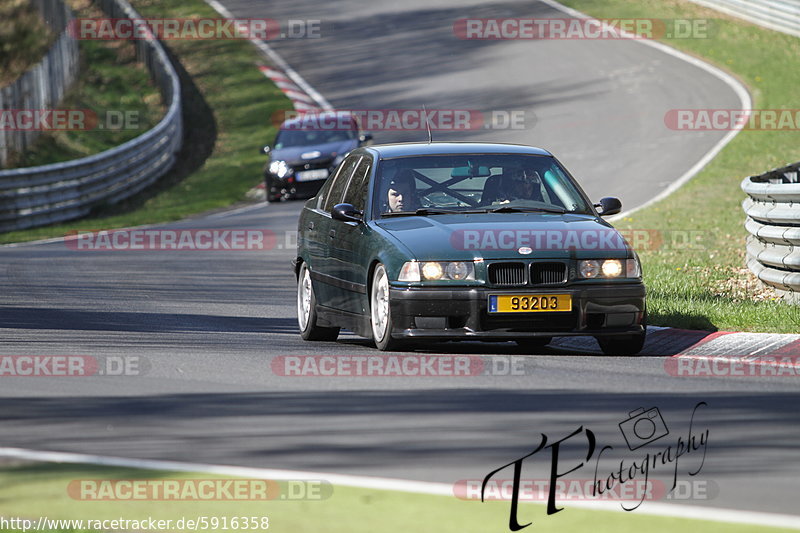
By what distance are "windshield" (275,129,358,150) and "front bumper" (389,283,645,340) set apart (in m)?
19.0

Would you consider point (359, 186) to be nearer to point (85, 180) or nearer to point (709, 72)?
point (85, 180)

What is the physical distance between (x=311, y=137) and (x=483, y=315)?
1953cm

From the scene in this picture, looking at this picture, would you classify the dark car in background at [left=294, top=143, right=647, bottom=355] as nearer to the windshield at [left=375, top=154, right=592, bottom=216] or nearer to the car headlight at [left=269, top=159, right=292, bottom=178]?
the windshield at [left=375, top=154, right=592, bottom=216]

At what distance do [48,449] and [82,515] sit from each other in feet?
4.34

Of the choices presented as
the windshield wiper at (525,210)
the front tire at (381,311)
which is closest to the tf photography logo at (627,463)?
the front tire at (381,311)

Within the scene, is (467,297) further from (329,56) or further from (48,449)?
(329,56)

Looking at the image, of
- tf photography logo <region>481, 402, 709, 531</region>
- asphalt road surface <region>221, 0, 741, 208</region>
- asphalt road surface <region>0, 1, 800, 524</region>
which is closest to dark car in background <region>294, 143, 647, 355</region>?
asphalt road surface <region>0, 1, 800, 524</region>

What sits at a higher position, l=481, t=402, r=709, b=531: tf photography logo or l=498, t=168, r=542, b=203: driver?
l=498, t=168, r=542, b=203: driver

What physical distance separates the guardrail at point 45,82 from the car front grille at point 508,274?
65.8 feet

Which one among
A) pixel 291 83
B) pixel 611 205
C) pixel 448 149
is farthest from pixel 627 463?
pixel 291 83

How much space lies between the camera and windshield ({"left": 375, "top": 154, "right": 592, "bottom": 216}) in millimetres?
10953

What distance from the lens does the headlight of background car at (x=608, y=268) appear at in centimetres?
1005

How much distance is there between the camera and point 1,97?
2828 centimetres

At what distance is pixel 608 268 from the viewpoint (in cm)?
1012
